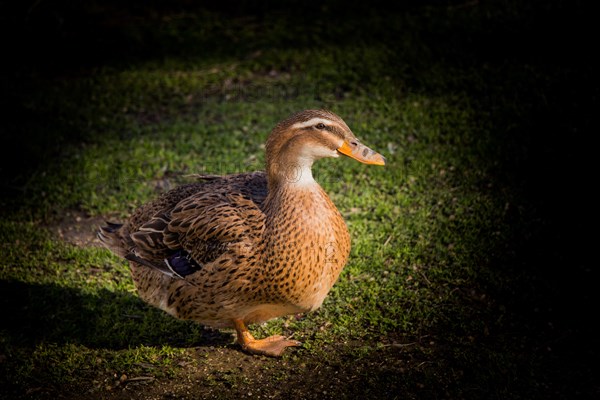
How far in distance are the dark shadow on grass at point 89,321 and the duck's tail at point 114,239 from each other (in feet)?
1.60

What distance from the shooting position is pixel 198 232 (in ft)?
13.3

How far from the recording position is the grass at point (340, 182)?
408 cm

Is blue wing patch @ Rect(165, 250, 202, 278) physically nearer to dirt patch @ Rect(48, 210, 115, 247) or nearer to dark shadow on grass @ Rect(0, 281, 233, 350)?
dark shadow on grass @ Rect(0, 281, 233, 350)

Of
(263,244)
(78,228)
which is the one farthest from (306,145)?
(78,228)

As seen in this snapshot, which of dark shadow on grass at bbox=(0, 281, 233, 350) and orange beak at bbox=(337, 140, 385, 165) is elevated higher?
orange beak at bbox=(337, 140, 385, 165)

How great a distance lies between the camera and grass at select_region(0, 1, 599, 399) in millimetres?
4082

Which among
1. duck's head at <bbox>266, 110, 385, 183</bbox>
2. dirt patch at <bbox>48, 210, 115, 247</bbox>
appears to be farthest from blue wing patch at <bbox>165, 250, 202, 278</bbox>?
dirt patch at <bbox>48, 210, 115, 247</bbox>

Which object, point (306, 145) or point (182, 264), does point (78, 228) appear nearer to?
point (182, 264)

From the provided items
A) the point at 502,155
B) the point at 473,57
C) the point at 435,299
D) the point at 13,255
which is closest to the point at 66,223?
the point at 13,255

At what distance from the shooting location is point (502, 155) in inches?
→ 239

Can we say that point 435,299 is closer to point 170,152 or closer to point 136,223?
point 136,223

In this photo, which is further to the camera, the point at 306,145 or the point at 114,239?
the point at 114,239

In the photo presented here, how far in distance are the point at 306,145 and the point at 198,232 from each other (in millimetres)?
881

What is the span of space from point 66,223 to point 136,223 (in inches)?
57.6
